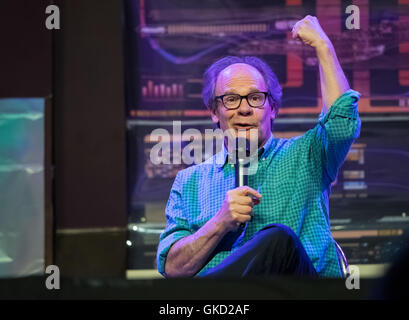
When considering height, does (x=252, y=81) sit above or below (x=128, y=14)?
below

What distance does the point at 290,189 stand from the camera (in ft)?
6.04

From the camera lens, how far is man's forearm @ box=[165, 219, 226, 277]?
1685mm

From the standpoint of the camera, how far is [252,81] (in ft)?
6.52

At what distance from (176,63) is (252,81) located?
1.28 m

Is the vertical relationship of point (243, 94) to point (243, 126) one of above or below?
above

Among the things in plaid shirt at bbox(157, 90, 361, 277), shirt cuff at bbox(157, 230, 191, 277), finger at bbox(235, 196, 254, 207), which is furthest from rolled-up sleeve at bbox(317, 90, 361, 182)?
shirt cuff at bbox(157, 230, 191, 277)

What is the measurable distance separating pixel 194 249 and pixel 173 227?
18 centimetres

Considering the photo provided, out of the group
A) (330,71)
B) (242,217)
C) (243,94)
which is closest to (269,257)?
(242,217)

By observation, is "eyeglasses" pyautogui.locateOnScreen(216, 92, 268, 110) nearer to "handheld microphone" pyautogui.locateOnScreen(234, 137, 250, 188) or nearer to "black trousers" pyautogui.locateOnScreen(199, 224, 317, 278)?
"handheld microphone" pyautogui.locateOnScreen(234, 137, 250, 188)

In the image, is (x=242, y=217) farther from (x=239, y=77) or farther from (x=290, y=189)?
(x=239, y=77)

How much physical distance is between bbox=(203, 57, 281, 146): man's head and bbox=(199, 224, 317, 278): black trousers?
1.97 ft

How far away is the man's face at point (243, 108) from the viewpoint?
1.93 metres
